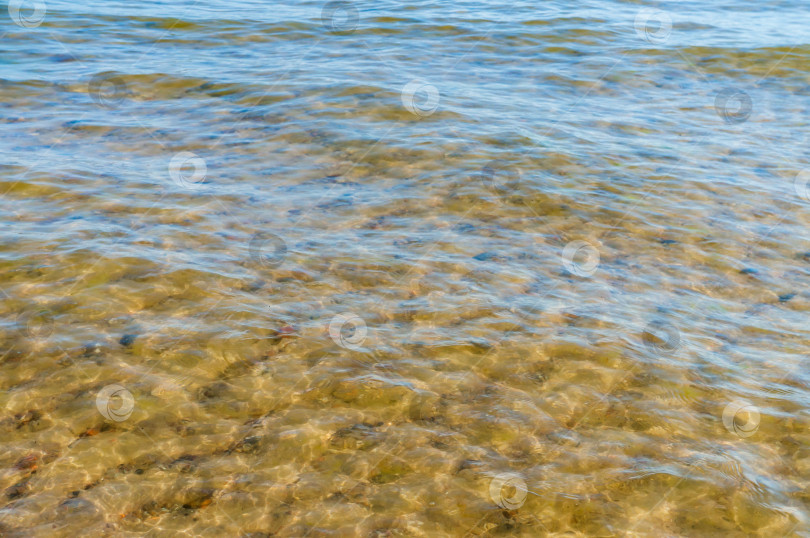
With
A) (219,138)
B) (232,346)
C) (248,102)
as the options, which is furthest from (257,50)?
(232,346)

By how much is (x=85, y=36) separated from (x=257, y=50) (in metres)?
4.18

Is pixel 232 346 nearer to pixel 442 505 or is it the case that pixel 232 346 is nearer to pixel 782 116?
pixel 442 505

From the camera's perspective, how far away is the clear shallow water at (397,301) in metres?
5.52

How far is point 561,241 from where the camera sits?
9.29m

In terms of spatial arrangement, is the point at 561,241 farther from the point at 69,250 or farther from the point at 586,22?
the point at 586,22

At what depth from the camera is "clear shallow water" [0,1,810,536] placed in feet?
18.1

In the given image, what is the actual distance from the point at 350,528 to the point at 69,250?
529cm

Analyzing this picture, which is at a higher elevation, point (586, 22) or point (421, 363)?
point (586, 22)

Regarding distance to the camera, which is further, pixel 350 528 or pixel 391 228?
pixel 391 228

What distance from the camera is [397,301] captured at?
7.87 metres

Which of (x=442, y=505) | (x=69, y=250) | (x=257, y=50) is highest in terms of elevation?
(x=257, y=50)

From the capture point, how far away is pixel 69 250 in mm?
8312

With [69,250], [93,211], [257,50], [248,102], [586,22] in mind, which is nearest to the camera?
[69,250]

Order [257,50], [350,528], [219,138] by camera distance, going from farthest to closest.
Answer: [257,50] < [219,138] < [350,528]
